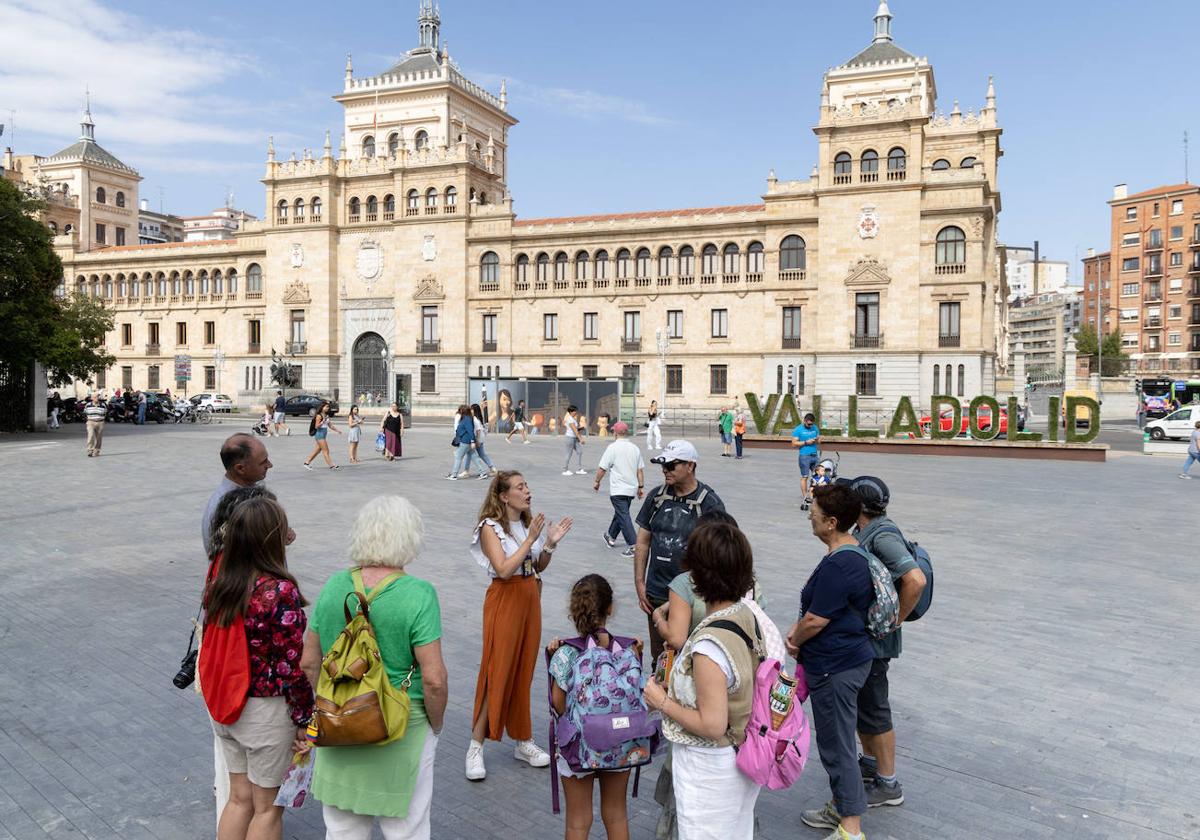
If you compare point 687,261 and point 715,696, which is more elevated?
point 687,261

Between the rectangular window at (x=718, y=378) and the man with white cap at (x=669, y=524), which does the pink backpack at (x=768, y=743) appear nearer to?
the man with white cap at (x=669, y=524)

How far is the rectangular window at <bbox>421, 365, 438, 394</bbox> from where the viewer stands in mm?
50281

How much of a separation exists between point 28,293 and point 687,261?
102ft

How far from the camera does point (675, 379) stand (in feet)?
154

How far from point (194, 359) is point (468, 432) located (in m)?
46.2

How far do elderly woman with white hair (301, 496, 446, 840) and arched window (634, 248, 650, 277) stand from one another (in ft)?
148

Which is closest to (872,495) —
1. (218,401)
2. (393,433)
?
(393,433)

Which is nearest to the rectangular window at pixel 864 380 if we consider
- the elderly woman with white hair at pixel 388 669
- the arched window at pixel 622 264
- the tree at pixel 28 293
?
the arched window at pixel 622 264

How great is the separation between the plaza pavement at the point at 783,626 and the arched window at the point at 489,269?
35.5 meters

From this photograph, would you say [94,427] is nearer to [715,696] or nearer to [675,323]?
[715,696]

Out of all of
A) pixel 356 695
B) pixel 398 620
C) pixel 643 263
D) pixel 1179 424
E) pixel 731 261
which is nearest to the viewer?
pixel 356 695

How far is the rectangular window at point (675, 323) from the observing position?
46625mm

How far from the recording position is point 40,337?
26.6m

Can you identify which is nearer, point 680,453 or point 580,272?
point 680,453
